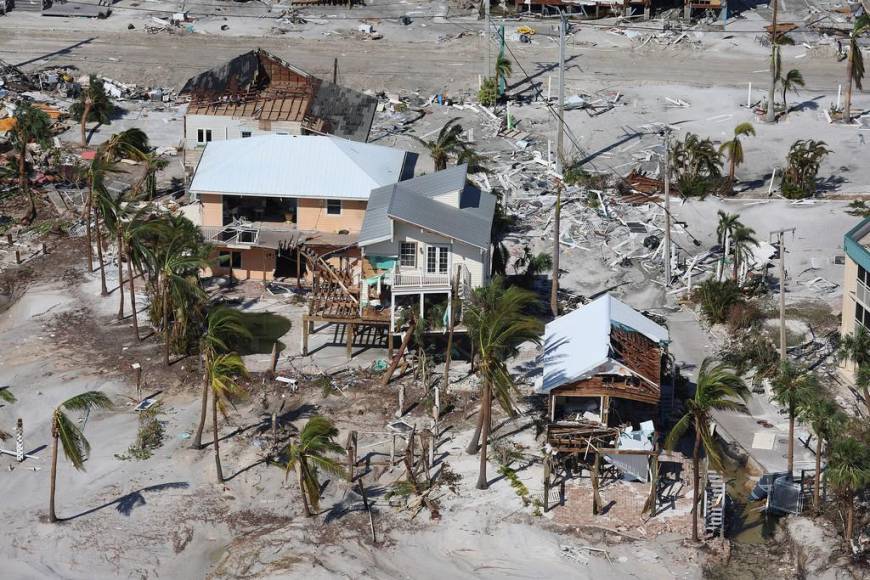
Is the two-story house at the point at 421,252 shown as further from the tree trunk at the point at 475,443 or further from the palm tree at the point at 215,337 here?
the tree trunk at the point at 475,443

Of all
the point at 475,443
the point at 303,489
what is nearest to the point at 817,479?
the point at 475,443

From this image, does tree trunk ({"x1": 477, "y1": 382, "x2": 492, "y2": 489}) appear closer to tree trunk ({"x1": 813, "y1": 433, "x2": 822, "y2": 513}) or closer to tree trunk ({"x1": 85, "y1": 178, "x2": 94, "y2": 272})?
tree trunk ({"x1": 813, "y1": 433, "x2": 822, "y2": 513})

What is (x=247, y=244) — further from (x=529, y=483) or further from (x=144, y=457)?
(x=529, y=483)

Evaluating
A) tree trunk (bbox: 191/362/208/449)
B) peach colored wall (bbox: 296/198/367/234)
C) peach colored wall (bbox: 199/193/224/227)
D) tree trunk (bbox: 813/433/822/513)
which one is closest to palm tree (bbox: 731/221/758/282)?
peach colored wall (bbox: 296/198/367/234)

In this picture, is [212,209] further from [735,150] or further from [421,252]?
[735,150]

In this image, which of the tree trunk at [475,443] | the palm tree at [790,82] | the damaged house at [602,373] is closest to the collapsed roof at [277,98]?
the damaged house at [602,373]

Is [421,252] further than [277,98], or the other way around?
[277,98]

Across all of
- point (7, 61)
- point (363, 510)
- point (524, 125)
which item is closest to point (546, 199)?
point (524, 125)
